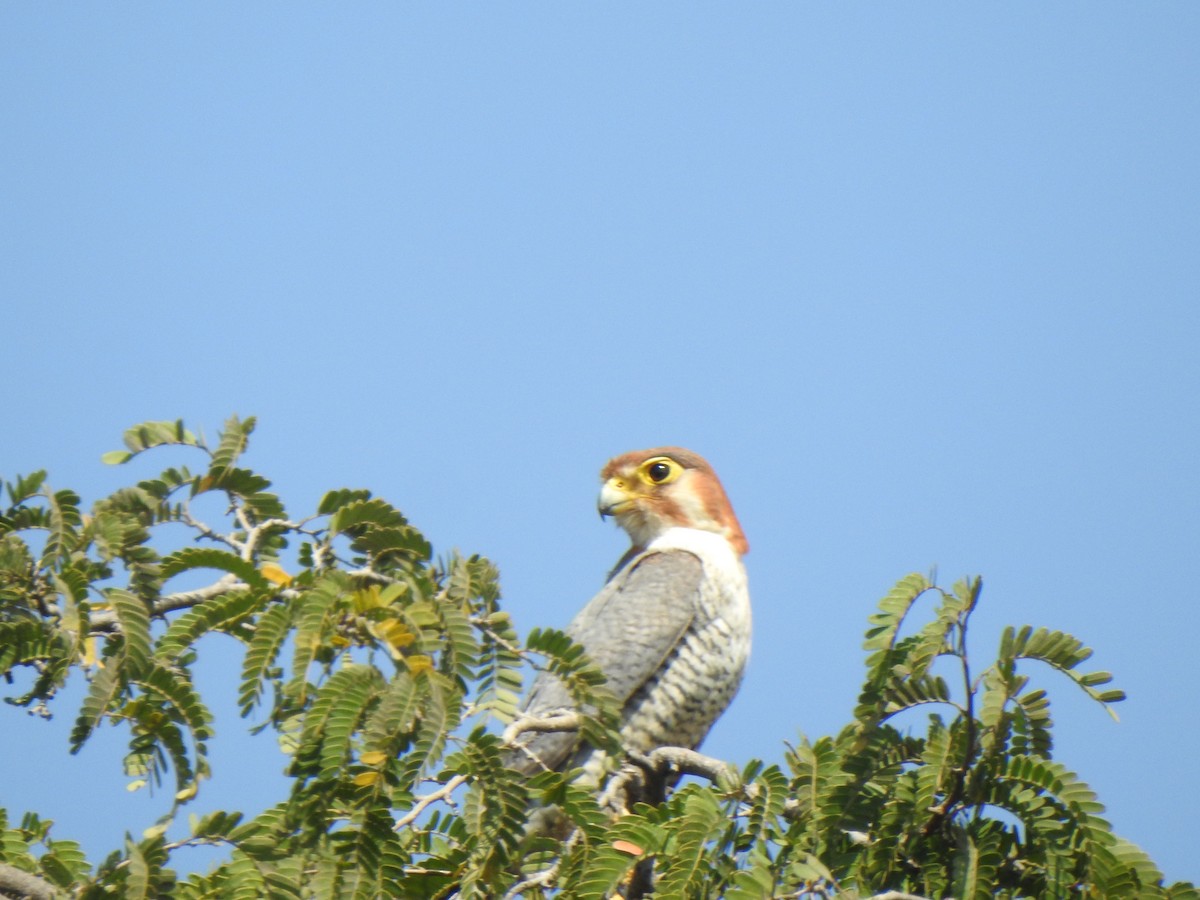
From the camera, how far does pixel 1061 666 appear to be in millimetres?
3070

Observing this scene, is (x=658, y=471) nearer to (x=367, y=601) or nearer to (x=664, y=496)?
(x=664, y=496)

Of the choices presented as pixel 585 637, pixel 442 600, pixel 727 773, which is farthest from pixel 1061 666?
pixel 585 637

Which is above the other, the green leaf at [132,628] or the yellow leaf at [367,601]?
the yellow leaf at [367,601]

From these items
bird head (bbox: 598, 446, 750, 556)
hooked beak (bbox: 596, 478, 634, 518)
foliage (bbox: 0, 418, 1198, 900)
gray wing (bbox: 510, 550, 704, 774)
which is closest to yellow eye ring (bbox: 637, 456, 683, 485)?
bird head (bbox: 598, 446, 750, 556)

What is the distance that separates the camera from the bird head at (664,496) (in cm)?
715

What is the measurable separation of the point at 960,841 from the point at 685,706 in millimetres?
2796

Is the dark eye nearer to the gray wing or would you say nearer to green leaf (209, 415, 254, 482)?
the gray wing

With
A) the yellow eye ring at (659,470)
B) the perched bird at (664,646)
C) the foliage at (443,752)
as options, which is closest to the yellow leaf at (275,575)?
the foliage at (443,752)

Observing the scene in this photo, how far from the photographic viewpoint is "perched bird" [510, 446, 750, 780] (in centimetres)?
587

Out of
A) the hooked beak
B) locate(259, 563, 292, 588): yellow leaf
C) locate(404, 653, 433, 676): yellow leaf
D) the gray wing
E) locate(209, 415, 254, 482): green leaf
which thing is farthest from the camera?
the hooked beak

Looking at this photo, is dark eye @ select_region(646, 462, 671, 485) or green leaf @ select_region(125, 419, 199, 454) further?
dark eye @ select_region(646, 462, 671, 485)

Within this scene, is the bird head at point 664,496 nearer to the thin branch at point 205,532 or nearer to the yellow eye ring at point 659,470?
the yellow eye ring at point 659,470

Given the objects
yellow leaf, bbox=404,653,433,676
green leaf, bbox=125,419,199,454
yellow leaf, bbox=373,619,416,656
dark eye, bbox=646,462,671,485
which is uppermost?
dark eye, bbox=646,462,671,485

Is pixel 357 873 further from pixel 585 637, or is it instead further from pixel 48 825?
pixel 585 637
